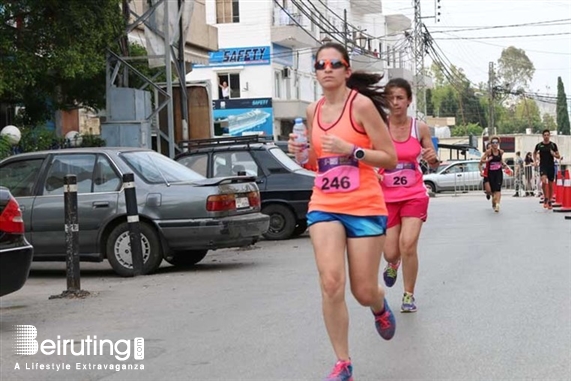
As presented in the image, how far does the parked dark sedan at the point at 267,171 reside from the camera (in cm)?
1608

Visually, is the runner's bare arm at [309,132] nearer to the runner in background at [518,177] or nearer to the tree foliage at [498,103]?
the runner in background at [518,177]

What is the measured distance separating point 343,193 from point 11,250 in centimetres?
328

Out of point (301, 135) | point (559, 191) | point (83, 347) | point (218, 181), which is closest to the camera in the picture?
point (301, 135)

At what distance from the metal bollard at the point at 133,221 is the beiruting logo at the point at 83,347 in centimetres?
350

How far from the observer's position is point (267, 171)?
53.0ft

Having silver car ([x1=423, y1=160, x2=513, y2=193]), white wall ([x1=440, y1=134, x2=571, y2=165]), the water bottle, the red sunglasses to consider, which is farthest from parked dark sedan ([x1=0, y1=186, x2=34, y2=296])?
white wall ([x1=440, y1=134, x2=571, y2=165])

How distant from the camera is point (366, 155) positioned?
18.6 feet

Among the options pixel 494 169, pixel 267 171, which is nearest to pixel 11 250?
pixel 267 171

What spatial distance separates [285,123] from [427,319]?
42.5 m

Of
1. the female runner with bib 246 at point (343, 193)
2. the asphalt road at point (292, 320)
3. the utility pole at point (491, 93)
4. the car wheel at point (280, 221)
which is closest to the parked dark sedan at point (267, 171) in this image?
the car wheel at point (280, 221)

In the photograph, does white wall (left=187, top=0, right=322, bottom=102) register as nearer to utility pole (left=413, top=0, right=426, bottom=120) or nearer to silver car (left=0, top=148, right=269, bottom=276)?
utility pole (left=413, top=0, right=426, bottom=120)

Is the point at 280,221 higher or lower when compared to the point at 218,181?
lower

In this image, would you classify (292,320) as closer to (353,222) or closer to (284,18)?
(353,222)

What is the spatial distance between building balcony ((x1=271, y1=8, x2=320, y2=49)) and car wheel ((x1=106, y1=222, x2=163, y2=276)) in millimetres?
35773
